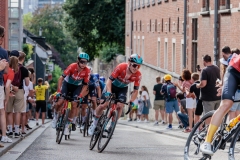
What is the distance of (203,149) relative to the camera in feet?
31.3

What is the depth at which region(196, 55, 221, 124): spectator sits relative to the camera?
1684 centimetres

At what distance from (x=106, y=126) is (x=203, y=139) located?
429 centimetres

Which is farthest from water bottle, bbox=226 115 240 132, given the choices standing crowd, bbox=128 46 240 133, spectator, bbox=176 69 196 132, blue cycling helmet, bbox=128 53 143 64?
spectator, bbox=176 69 196 132

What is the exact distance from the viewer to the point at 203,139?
33.3 feet

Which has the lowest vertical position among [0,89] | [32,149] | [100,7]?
[32,149]

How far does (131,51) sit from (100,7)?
10.2 m

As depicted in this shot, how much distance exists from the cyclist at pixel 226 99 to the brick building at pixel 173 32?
14121mm

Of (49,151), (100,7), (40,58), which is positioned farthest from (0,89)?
(40,58)

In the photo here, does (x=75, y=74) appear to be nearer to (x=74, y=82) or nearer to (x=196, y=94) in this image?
(x=74, y=82)

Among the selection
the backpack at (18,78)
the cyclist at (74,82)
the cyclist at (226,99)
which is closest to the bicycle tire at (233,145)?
the cyclist at (226,99)

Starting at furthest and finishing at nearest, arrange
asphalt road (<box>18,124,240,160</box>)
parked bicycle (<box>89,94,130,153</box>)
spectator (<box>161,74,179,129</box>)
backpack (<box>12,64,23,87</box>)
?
1. spectator (<box>161,74,179,129</box>)
2. backpack (<box>12,64,23,87</box>)
3. parked bicycle (<box>89,94,130,153</box>)
4. asphalt road (<box>18,124,240,160</box>)

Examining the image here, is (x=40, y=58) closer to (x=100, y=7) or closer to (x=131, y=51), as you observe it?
(x=100, y=7)

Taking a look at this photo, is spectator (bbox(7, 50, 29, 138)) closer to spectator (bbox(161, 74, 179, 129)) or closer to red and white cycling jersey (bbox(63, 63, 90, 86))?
red and white cycling jersey (bbox(63, 63, 90, 86))

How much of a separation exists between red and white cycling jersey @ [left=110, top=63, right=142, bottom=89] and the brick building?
9.33 m
